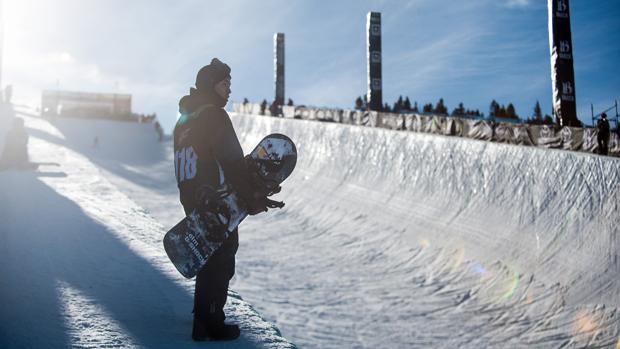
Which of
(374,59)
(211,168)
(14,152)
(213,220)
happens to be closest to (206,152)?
(211,168)

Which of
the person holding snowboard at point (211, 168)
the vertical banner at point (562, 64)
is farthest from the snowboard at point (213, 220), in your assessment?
the vertical banner at point (562, 64)

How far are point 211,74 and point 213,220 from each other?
3.14ft

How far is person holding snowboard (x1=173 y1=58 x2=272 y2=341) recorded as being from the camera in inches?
118

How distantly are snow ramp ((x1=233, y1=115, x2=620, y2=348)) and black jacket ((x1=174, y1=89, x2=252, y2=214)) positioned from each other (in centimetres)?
415

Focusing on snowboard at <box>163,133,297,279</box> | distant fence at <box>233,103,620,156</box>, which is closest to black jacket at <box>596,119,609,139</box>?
distant fence at <box>233,103,620,156</box>

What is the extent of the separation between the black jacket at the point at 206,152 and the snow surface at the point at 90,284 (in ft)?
3.07

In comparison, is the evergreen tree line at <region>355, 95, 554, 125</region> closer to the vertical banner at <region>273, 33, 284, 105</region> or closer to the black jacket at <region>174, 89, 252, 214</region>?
the vertical banner at <region>273, 33, 284, 105</region>

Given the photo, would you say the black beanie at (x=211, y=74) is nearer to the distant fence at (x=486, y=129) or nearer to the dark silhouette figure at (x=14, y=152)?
the distant fence at (x=486, y=129)

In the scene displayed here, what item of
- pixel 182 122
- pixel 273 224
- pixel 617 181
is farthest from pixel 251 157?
pixel 273 224

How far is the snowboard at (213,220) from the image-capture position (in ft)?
9.91

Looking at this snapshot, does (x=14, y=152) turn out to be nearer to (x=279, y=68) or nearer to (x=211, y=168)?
(x=211, y=168)

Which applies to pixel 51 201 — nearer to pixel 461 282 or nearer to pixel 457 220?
pixel 461 282

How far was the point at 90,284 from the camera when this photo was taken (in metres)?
4.04

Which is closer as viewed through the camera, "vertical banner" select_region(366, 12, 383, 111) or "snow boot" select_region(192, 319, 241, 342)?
"snow boot" select_region(192, 319, 241, 342)
